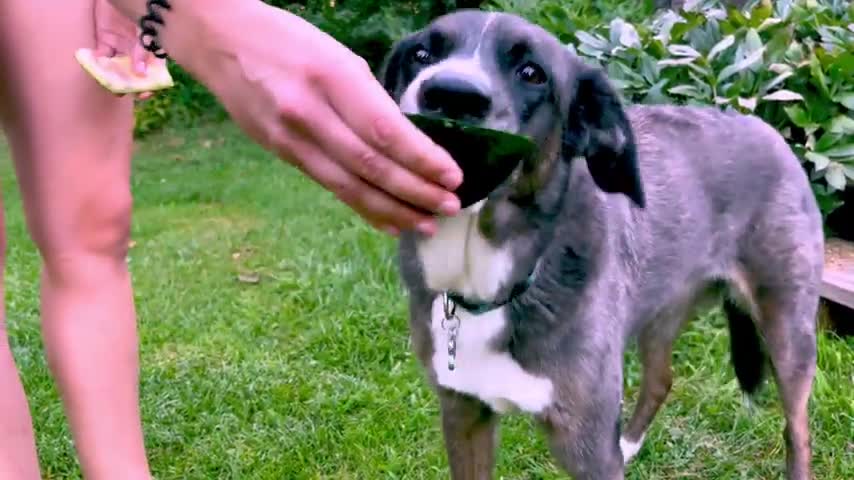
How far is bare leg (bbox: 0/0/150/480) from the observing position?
7.13 ft

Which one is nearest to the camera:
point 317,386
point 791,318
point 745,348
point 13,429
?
point 13,429

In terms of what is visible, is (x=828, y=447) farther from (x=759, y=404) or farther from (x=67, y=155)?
(x=67, y=155)

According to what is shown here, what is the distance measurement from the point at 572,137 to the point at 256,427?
1.73 meters

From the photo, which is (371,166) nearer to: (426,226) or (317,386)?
(426,226)

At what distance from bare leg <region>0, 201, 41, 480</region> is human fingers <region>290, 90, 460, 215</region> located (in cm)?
103

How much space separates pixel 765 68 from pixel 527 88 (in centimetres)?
267

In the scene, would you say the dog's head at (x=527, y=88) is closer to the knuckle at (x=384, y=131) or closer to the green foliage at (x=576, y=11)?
the knuckle at (x=384, y=131)

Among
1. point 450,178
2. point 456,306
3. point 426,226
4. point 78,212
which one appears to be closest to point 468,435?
point 456,306

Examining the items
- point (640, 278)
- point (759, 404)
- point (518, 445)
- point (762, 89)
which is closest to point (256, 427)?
point (518, 445)

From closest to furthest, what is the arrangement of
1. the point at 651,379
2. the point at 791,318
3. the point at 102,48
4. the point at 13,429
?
the point at 13,429 < the point at 102,48 < the point at 791,318 < the point at 651,379

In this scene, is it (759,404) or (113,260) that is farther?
(759,404)

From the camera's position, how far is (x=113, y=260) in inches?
92.7

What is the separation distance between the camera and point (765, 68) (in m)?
4.70

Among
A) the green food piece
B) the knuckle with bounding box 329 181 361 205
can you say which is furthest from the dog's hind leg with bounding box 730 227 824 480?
the knuckle with bounding box 329 181 361 205
